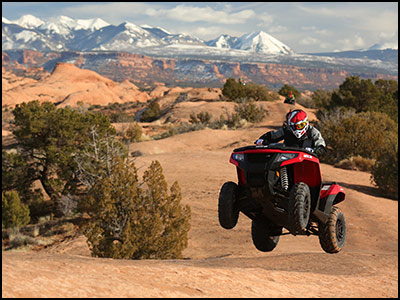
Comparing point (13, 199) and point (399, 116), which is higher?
point (399, 116)

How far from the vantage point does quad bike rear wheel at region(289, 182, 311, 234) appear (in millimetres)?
6066

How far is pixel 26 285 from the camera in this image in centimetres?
632

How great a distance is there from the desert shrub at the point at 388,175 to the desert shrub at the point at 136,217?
1605 cm

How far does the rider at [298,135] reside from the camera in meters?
6.70

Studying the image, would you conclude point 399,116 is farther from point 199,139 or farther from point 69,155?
point 69,155

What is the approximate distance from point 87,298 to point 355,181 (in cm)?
2800

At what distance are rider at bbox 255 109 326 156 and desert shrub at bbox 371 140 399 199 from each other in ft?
77.4

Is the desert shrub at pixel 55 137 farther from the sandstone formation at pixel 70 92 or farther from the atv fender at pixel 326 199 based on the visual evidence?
the sandstone formation at pixel 70 92

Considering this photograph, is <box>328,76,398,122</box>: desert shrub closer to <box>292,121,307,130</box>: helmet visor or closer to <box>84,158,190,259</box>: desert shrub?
<box>84,158,190,259</box>: desert shrub

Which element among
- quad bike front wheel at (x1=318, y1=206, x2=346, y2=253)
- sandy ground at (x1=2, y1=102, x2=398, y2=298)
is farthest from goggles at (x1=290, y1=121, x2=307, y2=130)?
sandy ground at (x1=2, y1=102, x2=398, y2=298)

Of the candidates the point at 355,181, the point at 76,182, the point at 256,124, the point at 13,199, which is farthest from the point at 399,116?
the point at 13,199

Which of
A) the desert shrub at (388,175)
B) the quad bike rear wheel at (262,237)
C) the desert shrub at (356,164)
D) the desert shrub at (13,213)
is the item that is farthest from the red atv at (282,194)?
the desert shrub at (356,164)

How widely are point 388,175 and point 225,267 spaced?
22524 millimetres

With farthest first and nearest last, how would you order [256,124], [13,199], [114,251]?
[256,124]
[13,199]
[114,251]
